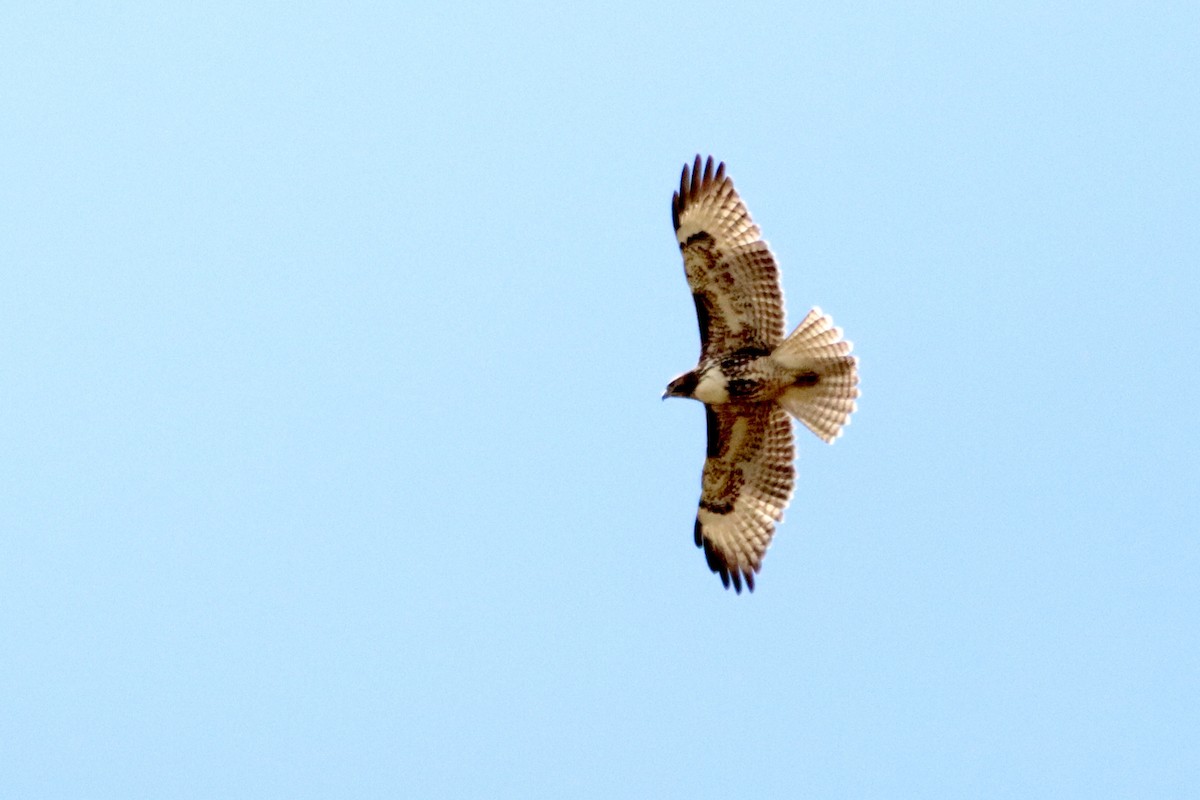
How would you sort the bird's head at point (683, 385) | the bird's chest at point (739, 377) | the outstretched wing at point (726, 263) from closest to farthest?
1. the outstretched wing at point (726, 263)
2. the bird's chest at point (739, 377)
3. the bird's head at point (683, 385)

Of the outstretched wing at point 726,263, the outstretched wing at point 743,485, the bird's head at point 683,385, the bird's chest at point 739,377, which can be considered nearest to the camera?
the outstretched wing at point 726,263


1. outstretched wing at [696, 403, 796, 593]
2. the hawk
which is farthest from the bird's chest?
outstretched wing at [696, 403, 796, 593]

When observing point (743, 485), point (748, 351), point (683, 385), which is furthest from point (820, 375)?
point (743, 485)

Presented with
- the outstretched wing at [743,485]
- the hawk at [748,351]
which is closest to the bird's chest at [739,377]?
the hawk at [748,351]

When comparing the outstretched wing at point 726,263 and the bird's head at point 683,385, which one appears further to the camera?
the bird's head at point 683,385

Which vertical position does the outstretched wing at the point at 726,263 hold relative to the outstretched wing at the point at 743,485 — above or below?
above

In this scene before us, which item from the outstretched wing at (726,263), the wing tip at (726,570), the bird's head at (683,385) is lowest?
the wing tip at (726,570)

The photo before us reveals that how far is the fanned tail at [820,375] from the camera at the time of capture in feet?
37.9

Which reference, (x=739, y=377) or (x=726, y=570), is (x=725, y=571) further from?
(x=739, y=377)

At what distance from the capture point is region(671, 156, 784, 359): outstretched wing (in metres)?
11.5

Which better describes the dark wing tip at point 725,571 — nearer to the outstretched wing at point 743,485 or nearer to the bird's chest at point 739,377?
the outstretched wing at point 743,485

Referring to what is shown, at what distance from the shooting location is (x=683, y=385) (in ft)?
39.0

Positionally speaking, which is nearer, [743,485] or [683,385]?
[683,385]

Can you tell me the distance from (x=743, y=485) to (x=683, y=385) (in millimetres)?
1019
